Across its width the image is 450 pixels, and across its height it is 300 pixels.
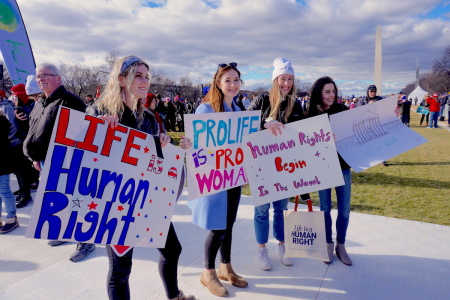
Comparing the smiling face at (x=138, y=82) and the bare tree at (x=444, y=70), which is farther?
the bare tree at (x=444, y=70)

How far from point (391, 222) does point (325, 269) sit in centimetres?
166

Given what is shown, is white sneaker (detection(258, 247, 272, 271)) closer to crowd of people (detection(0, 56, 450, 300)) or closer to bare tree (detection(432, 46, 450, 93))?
crowd of people (detection(0, 56, 450, 300))

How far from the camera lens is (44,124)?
2.60 meters

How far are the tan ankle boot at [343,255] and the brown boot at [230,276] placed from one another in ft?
3.54

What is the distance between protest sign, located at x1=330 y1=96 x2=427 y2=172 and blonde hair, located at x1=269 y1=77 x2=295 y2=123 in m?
0.44

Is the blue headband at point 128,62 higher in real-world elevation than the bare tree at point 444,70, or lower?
lower

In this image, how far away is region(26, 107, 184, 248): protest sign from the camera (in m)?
1.59

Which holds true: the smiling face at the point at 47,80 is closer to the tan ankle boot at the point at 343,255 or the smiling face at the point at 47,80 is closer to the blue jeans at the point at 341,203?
the blue jeans at the point at 341,203

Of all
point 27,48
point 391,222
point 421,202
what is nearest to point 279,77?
point 391,222

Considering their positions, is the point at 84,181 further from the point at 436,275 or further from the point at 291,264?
the point at 436,275

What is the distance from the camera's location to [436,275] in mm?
2727

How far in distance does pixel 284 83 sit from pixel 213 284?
191cm

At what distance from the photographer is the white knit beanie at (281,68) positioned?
9.03 ft

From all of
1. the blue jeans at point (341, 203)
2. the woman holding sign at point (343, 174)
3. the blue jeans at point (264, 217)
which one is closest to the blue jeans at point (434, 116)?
the woman holding sign at point (343, 174)
